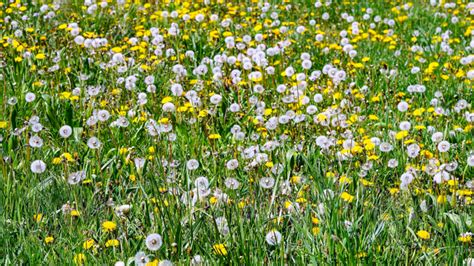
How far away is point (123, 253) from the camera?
274cm

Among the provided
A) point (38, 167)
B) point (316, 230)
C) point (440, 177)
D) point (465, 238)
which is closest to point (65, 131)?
point (38, 167)

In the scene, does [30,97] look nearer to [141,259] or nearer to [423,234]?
[141,259]

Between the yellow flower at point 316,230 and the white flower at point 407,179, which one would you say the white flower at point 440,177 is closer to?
the white flower at point 407,179

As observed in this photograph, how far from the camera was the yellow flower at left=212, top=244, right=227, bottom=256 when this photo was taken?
2.70m

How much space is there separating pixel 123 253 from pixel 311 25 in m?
4.10

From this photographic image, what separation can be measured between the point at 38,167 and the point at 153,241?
96 cm

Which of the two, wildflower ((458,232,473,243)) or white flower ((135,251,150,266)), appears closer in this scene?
white flower ((135,251,150,266))

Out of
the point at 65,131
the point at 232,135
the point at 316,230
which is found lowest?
the point at 232,135

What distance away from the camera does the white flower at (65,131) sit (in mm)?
3833

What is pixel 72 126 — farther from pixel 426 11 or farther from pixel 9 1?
pixel 426 11

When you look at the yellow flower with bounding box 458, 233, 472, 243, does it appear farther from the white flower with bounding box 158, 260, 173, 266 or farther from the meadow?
the white flower with bounding box 158, 260, 173, 266

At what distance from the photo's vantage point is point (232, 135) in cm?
420

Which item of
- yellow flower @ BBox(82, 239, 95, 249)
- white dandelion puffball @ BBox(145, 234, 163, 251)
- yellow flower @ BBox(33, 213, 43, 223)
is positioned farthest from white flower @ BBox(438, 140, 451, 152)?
yellow flower @ BBox(33, 213, 43, 223)

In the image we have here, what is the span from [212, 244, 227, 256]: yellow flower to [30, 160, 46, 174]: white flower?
1.04 metres
